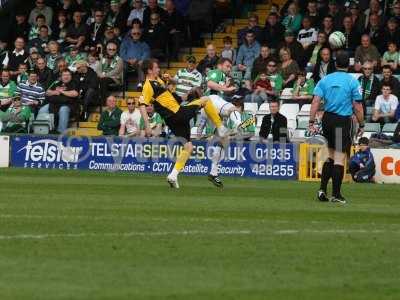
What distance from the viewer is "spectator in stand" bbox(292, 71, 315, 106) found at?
28797 millimetres

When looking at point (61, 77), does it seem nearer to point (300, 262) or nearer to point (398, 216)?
point (398, 216)

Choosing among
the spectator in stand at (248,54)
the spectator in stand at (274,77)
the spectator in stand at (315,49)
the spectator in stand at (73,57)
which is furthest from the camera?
the spectator in stand at (73,57)

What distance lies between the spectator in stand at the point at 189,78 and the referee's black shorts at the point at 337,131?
12.1 metres

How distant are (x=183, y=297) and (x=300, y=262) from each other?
2.10m

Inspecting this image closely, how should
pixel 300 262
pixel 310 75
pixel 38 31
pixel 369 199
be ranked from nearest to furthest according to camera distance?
pixel 300 262, pixel 369 199, pixel 310 75, pixel 38 31

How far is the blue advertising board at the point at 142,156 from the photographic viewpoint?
26.6 m

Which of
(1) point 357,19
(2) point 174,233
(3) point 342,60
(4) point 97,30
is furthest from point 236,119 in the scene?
(2) point 174,233

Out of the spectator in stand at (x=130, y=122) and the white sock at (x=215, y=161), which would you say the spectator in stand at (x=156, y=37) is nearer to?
the spectator in stand at (x=130, y=122)

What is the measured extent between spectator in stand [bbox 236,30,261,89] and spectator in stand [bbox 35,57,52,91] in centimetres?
485

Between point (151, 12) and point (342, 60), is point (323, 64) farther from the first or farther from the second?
point (342, 60)

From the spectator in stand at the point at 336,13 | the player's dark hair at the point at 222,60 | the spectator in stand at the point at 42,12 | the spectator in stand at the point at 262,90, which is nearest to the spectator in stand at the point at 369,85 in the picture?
the spectator in stand at the point at 336,13

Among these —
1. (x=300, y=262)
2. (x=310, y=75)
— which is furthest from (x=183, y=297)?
(x=310, y=75)

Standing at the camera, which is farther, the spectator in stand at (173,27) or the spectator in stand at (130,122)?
the spectator in stand at (173,27)

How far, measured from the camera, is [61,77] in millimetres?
31859
